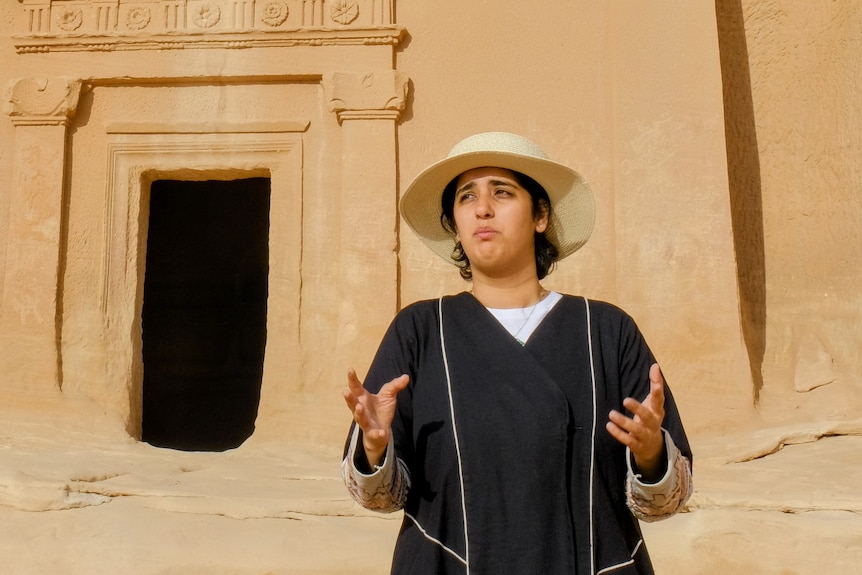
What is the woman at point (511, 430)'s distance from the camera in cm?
152

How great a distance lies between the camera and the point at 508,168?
1.85 metres

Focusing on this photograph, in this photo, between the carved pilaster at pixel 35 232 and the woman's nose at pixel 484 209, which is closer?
the woman's nose at pixel 484 209

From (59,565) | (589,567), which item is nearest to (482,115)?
(59,565)

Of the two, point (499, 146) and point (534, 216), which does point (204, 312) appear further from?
point (499, 146)

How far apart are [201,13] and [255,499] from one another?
3353mm

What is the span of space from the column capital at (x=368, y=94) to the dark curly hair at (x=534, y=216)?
350cm

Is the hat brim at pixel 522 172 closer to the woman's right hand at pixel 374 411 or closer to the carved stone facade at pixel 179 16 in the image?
the woman's right hand at pixel 374 411

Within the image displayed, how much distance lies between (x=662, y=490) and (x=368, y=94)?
4.26 metres

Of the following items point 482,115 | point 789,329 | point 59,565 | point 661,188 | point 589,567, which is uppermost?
point 482,115

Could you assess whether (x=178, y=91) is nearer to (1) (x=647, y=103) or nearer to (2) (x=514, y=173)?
(1) (x=647, y=103)

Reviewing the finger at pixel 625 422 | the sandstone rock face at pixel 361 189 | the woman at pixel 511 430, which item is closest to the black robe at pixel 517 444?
the woman at pixel 511 430

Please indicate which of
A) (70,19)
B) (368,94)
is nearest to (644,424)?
(368,94)

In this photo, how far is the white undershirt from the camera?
5.63 ft

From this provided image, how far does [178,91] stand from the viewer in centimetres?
571
